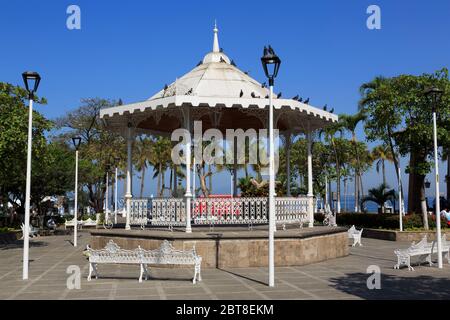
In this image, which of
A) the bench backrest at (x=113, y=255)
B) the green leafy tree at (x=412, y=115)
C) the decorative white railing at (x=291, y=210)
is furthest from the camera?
the green leafy tree at (x=412, y=115)

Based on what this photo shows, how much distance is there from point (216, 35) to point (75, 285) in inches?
494

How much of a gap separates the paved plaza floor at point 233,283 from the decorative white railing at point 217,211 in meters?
1.98

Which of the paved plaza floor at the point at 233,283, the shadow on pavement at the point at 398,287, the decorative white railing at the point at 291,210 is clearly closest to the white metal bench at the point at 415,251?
the paved plaza floor at the point at 233,283

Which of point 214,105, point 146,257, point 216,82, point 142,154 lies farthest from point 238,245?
point 142,154

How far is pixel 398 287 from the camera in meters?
10.2

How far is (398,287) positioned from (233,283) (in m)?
3.60

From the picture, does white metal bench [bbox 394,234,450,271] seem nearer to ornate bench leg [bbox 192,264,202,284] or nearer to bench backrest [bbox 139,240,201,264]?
ornate bench leg [bbox 192,264,202,284]

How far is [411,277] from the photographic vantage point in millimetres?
11633

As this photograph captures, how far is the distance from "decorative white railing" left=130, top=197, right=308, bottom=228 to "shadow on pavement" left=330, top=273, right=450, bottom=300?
3.51m

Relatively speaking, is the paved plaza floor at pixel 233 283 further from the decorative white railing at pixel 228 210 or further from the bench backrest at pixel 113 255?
the decorative white railing at pixel 228 210

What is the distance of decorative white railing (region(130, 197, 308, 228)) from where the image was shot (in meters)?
14.4

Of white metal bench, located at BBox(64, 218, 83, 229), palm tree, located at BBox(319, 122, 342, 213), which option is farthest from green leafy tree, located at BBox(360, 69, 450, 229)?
white metal bench, located at BBox(64, 218, 83, 229)

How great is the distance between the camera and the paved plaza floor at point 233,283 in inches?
361
